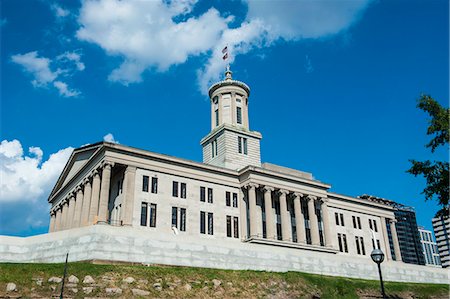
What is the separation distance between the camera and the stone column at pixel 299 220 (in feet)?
203

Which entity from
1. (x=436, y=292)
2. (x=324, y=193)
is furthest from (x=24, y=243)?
(x=324, y=193)

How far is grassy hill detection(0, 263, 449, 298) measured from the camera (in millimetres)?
27531

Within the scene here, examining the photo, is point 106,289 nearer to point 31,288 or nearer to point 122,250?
point 31,288

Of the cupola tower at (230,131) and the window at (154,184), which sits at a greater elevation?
the cupola tower at (230,131)

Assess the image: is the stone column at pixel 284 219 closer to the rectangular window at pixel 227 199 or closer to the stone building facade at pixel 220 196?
the stone building facade at pixel 220 196

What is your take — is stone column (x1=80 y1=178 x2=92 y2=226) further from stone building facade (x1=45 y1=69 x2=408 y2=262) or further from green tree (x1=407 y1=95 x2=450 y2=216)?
green tree (x1=407 y1=95 x2=450 y2=216)

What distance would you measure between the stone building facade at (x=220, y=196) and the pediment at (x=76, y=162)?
155mm

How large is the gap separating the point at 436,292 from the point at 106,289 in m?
33.1

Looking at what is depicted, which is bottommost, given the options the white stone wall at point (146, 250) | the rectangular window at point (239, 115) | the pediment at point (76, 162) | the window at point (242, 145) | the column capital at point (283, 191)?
the white stone wall at point (146, 250)

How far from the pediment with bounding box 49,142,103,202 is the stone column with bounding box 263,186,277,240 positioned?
23.5 metres

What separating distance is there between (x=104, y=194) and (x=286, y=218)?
25.9m

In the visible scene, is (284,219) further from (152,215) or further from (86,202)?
(86,202)

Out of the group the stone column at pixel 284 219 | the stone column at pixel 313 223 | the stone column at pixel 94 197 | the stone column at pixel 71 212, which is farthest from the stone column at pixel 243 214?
the stone column at pixel 71 212

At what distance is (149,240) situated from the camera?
37.4m
